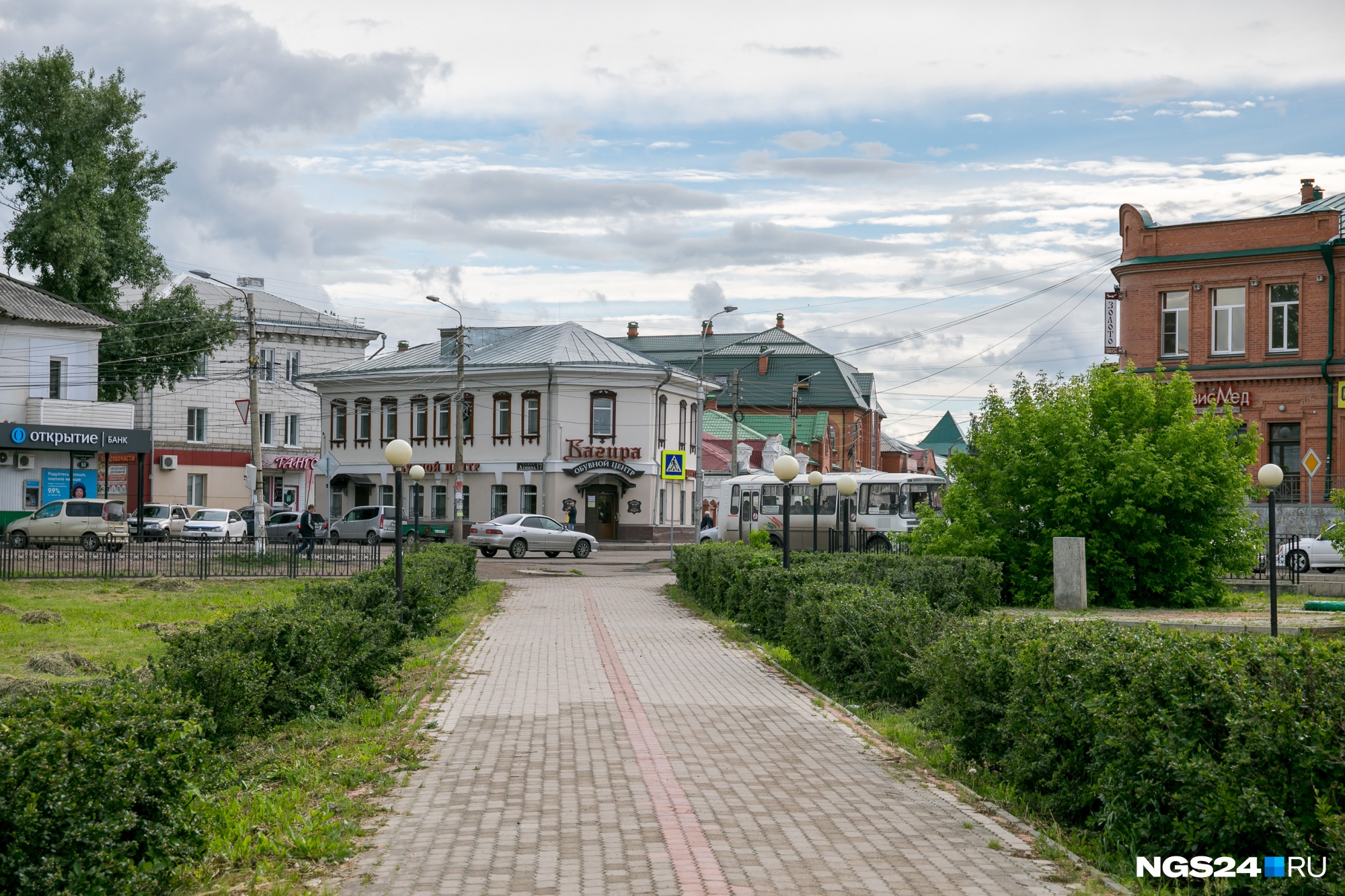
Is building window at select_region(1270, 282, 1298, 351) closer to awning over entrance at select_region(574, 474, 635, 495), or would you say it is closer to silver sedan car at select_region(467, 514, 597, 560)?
silver sedan car at select_region(467, 514, 597, 560)

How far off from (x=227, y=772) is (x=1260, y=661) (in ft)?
19.2

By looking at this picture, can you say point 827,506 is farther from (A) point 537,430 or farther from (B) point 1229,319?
(A) point 537,430

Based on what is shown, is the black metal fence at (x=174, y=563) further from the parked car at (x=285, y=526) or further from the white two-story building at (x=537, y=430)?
the white two-story building at (x=537, y=430)

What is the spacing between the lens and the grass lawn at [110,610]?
14.5 m

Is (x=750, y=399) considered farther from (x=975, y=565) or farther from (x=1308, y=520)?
(x=975, y=565)

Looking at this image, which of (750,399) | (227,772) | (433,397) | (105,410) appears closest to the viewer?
(227,772)

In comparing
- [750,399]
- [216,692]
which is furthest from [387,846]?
[750,399]

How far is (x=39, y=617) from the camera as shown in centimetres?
1778

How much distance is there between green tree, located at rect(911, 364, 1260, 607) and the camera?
69.7 feet

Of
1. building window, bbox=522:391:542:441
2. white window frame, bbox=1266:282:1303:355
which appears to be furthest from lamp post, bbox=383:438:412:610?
building window, bbox=522:391:542:441

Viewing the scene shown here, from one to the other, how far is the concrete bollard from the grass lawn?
12.6 meters

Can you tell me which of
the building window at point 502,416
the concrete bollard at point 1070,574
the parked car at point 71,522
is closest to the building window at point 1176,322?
the concrete bollard at point 1070,574

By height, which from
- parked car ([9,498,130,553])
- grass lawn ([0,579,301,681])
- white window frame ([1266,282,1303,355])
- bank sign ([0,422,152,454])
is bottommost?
grass lawn ([0,579,301,681])

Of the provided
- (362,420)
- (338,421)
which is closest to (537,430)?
(362,420)
